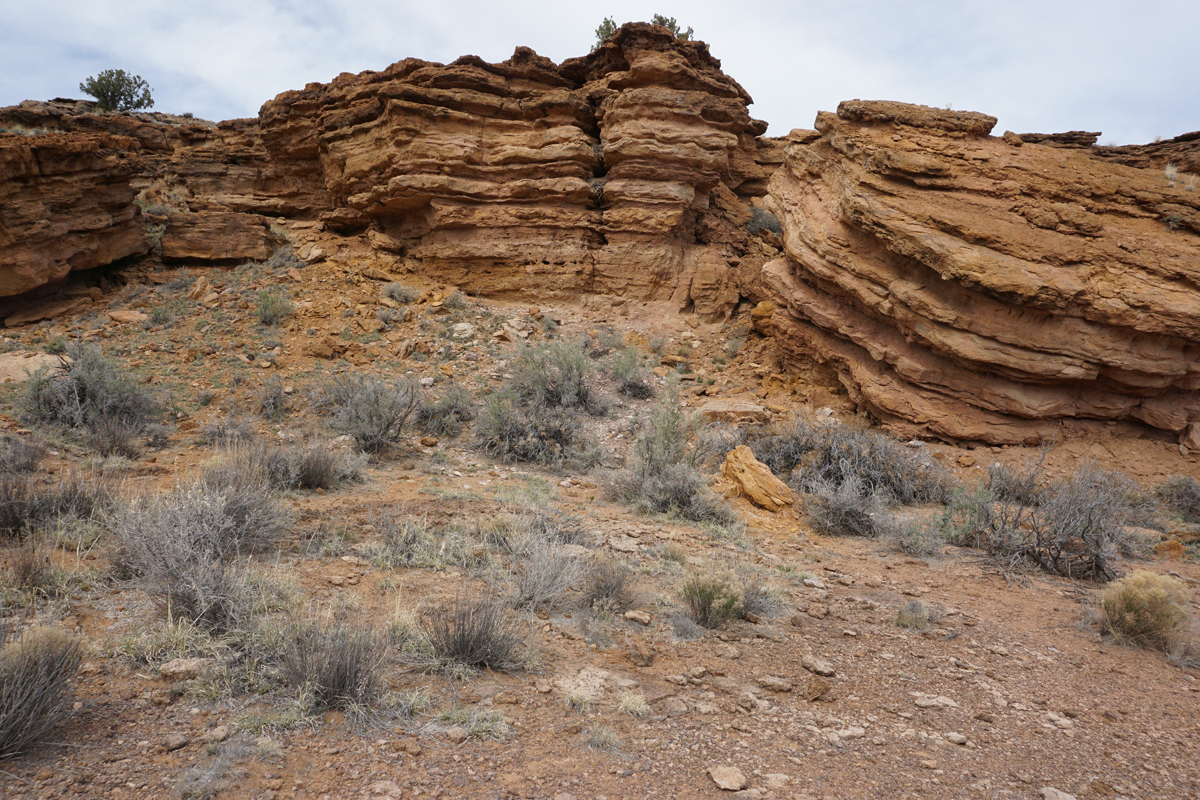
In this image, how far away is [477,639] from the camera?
9.84 feet

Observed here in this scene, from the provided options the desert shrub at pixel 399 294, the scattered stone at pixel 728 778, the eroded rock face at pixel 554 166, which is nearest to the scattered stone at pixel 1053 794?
the scattered stone at pixel 728 778

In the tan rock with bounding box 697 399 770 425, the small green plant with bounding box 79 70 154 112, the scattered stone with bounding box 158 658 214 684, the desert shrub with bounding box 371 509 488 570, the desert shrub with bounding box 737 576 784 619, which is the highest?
the small green plant with bounding box 79 70 154 112

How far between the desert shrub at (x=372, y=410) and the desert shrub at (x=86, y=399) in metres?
2.27

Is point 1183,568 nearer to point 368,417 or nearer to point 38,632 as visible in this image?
point 38,632

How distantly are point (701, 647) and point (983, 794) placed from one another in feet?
4.85

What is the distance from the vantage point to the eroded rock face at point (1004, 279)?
7.78 m

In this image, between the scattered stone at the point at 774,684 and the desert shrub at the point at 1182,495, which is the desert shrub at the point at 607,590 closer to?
the scattered stone at the point at 774,684

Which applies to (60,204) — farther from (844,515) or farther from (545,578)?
(844,515)

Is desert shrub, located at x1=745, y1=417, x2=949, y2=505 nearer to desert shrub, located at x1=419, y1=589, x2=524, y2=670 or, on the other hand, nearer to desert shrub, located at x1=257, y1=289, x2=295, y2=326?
desert shrub, located at x1=419, y1=589, x2=524, y2=670

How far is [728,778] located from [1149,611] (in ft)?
10.9

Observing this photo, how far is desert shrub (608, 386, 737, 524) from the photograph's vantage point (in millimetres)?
6215

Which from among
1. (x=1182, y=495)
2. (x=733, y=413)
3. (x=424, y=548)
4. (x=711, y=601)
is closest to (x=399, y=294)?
(x=733, y=413)

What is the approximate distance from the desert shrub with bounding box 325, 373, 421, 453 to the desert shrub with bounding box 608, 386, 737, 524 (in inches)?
125

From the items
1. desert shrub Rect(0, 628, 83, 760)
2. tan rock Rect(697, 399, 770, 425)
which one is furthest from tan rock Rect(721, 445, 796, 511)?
desert shrub Rect(0, 628, 83, 760)
